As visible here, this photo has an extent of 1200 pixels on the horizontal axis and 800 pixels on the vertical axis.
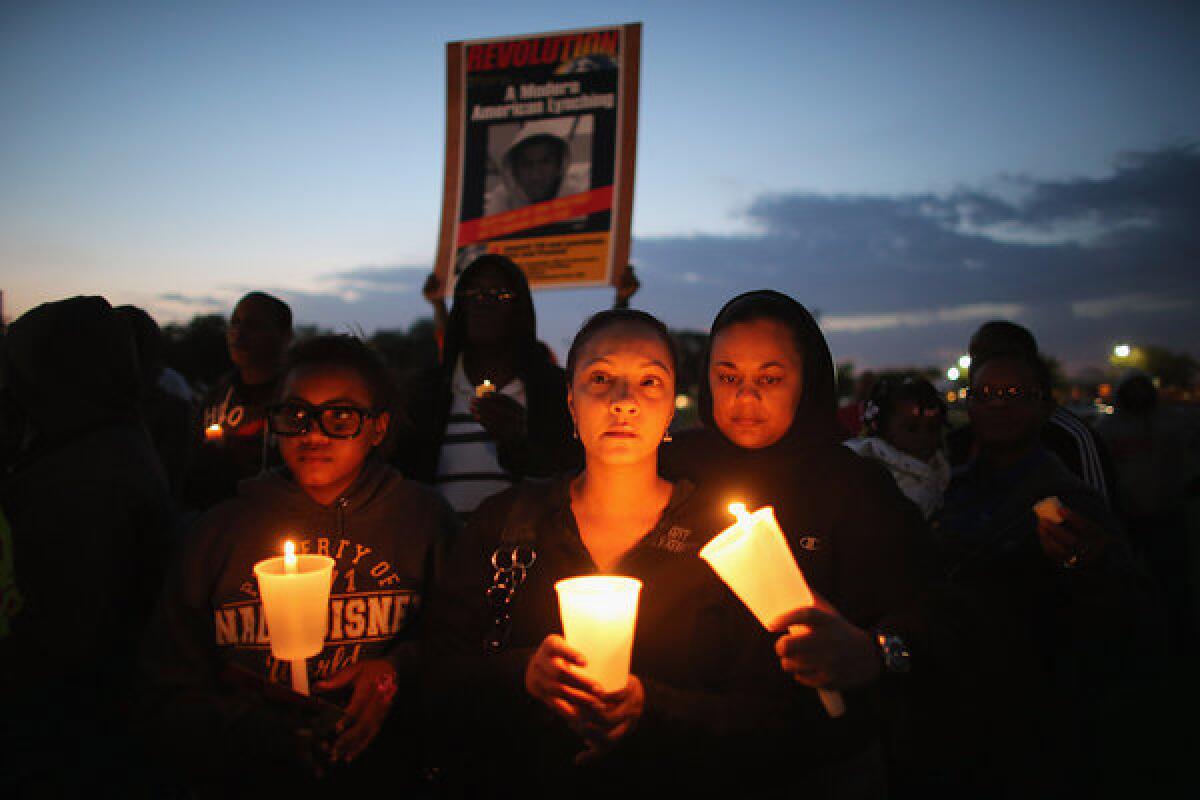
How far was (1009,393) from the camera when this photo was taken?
333 centimetres

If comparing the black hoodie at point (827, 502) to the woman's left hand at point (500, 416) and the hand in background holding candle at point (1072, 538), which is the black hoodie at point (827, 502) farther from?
the woman's left hand at point (500, 416)

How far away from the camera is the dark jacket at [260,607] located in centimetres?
224

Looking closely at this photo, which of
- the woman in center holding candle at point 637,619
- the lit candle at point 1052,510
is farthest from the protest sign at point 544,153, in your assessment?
the lit candle at point 1052,510

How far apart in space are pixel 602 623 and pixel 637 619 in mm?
450

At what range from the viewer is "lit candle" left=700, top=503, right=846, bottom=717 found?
1.67 metres

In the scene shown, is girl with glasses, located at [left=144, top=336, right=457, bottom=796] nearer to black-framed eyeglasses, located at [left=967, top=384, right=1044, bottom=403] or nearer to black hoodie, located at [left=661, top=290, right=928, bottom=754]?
black hoodie, located at [left=661, top=290, right=928, bottom=754]

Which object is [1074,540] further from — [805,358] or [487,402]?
[487,402]

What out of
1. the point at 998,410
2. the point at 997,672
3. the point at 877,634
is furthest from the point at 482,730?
the point at 998,410

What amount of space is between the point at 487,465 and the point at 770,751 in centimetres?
198

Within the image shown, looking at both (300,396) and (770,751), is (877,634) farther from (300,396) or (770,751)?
(300,396)

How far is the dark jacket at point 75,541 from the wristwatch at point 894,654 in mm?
2546

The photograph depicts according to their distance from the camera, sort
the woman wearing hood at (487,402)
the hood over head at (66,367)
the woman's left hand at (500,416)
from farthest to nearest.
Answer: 1. the woman wearing hood at (487,402)
2. the woman's left hand at (500,416)
3. the hood over head at (66,367)

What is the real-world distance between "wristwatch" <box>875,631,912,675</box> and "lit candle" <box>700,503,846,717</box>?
314mm

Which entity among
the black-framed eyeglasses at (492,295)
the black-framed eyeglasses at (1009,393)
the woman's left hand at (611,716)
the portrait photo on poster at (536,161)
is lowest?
the woman's left hand at (611,716)
